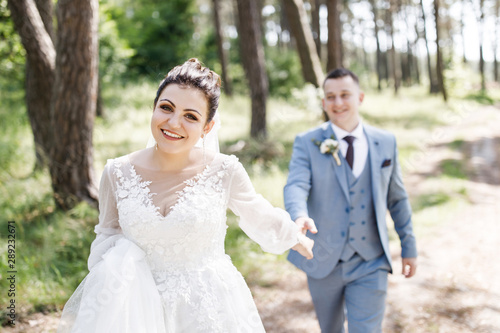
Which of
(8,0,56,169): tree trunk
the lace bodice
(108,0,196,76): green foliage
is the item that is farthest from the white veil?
(108,0,196,76): green foliage

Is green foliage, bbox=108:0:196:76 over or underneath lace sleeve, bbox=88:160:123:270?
over

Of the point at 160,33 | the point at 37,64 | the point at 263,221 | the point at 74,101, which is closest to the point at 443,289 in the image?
the point at 263,221

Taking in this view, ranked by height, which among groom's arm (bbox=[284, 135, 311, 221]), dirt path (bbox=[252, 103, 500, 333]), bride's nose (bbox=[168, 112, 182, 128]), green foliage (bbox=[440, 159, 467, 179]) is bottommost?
dirt path (bbox=[252, 103, 500, 333])

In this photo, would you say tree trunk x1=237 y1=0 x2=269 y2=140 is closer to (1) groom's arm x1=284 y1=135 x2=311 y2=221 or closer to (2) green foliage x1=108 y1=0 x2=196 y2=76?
(1) groom's arm x1=284 y1=135 x2=311 y2=221

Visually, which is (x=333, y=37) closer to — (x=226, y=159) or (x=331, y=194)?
(x=331, y=194)

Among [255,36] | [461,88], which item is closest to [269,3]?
[461,88]

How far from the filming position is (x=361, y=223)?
10.3 ft

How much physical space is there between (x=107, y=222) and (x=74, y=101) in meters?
3.79

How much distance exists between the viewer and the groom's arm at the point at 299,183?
117 inches

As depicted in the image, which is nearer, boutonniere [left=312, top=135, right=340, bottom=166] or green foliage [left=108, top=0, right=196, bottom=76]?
boutonniere [left=312, top=135, right=340, bottom=166]

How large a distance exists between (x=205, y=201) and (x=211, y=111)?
501 millimetres

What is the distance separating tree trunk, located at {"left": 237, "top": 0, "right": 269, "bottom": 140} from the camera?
10.3m

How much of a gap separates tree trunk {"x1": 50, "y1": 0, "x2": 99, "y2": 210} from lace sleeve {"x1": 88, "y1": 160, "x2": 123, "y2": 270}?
365 cm

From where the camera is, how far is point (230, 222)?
22.5 feet
